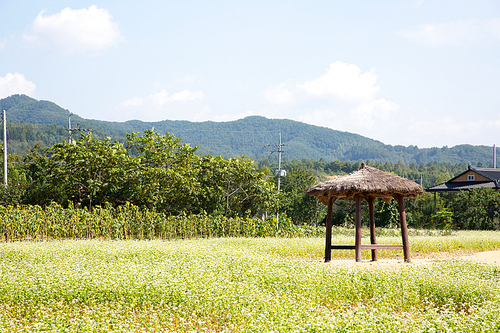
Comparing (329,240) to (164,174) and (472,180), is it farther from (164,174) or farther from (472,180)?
(472,180)

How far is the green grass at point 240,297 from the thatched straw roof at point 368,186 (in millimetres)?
2064

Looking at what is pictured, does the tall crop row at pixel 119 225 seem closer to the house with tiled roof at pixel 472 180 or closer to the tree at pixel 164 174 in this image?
the tree at pixel 164 174

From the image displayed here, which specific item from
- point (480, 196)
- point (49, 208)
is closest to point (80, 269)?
point (49, 208)

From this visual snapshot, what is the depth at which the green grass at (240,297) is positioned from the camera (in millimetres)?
4645

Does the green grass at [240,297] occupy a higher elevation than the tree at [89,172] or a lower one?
lower

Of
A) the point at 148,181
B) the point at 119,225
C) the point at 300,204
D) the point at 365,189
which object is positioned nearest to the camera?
the point at 365,189

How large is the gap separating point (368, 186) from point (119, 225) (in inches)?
336

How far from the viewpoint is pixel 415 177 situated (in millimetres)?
92250

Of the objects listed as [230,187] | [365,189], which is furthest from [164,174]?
[365,189]

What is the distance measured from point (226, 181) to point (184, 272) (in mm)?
10283

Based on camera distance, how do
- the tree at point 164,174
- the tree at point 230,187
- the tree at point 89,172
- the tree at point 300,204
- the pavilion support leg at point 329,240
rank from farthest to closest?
1. the tree at point 300,204
2. the tree at point 230,187
3. the tree at point 164,174
4. the tree at point 89,172
5. the pavilion support leg at point 329,240

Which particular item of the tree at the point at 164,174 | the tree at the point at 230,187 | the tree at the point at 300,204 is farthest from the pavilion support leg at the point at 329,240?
the tree at the point at 300,204

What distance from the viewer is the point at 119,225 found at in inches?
552

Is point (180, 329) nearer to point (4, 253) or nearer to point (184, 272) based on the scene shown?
point (184, 272)
